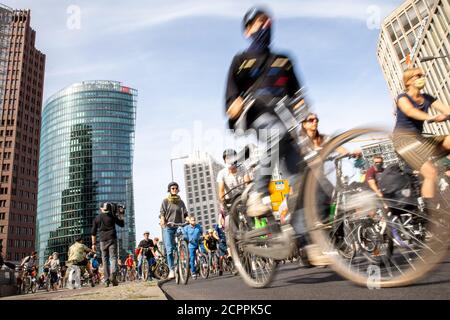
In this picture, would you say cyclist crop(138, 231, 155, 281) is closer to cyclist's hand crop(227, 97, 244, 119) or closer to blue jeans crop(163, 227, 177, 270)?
blue jeans crop(163, 227, 177, 270)

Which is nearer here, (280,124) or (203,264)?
(280,124)

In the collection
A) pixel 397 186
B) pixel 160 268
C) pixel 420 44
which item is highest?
pixel 420 44

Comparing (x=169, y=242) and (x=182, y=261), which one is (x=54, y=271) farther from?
(x=182, y=261)

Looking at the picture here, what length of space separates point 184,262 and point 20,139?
12047cm

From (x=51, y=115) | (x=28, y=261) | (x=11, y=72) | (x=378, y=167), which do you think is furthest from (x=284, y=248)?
(x=51, y=115)

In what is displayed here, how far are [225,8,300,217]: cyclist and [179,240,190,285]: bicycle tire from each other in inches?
132

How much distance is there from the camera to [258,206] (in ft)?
10.3

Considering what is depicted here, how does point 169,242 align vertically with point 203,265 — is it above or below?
above

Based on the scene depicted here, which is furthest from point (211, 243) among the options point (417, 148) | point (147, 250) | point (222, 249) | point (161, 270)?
point (417, 148)

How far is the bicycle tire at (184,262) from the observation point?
6.18 m

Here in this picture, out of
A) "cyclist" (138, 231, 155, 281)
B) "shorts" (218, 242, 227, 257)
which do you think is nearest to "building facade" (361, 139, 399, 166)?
"shorts" (218, 242, 227, 257)

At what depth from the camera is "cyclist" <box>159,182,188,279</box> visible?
735 cm

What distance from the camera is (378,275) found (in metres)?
2.37
